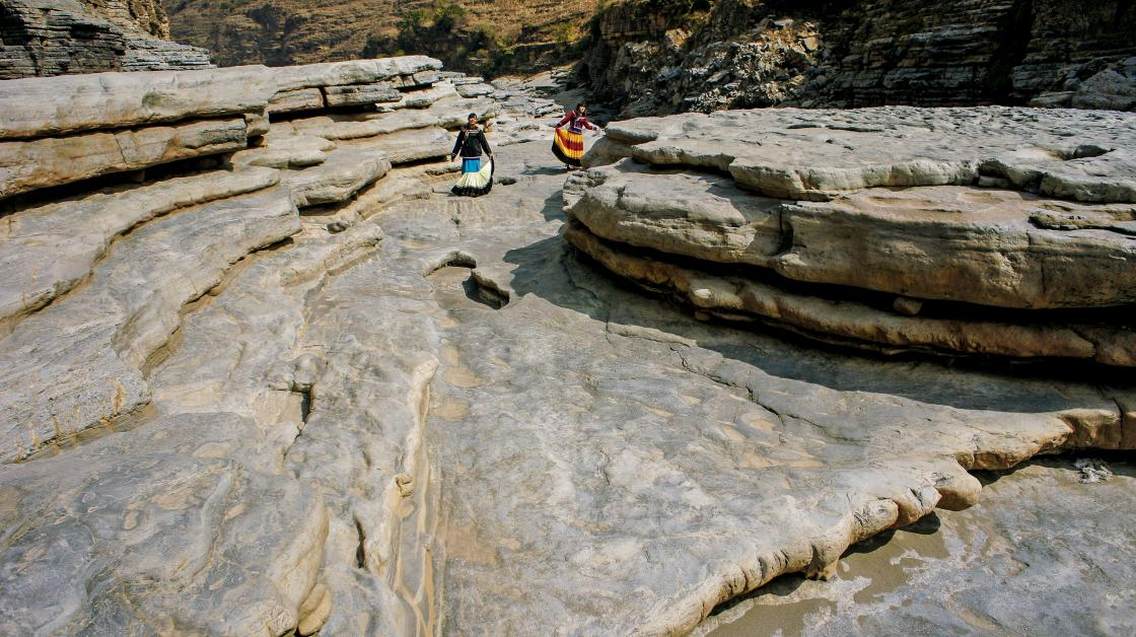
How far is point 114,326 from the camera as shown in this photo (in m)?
3.79

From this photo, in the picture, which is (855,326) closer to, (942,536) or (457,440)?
(942,536)

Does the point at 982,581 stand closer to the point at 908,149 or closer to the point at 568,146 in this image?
the point at 908,149

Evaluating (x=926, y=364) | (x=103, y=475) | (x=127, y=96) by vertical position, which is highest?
(x=127, y=96)

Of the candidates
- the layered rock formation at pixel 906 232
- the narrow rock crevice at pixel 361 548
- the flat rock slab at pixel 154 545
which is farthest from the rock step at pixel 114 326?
the layered rock formation at pixel 906 232

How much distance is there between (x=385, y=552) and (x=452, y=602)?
345 millimetres

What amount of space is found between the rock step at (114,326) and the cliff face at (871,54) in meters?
11.3

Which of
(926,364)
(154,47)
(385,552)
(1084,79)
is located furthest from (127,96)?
(1084,79)

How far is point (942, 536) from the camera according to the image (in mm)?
3244

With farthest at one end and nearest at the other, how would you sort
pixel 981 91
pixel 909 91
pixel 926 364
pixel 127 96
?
1. pixel 909 91
2. pixel 981 91
3. pixel 127 96
4. pixel 926 364

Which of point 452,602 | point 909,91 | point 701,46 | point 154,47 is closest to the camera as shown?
point 452,602

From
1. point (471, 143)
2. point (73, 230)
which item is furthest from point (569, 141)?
point (73, 230)

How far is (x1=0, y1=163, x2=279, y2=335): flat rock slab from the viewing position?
12.8 ft

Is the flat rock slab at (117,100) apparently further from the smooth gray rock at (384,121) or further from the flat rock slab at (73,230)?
the smooth gray rock at (384,121)

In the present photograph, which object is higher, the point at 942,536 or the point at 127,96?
the point at 127,96
